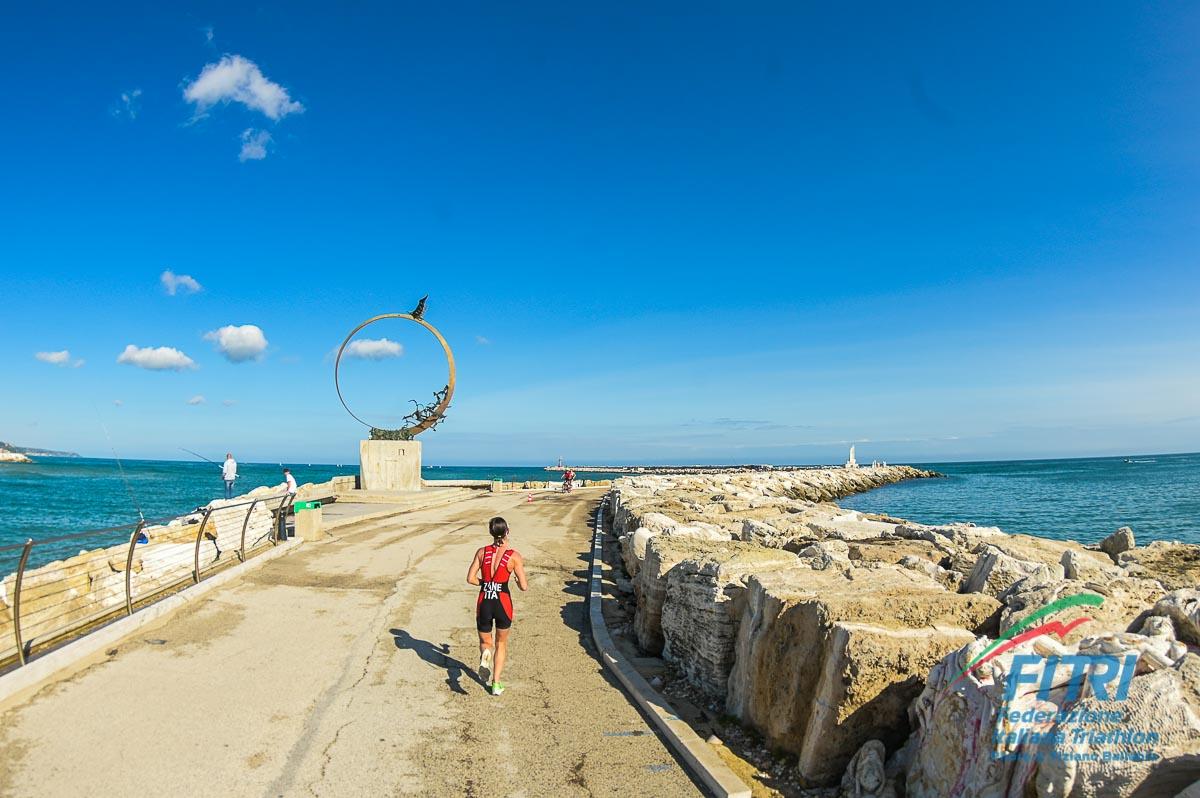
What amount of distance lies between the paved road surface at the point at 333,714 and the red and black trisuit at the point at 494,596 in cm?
66

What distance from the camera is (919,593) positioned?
5.22m

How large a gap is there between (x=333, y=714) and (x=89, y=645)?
2.99m

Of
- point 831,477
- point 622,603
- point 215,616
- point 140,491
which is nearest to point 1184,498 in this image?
point 831,477

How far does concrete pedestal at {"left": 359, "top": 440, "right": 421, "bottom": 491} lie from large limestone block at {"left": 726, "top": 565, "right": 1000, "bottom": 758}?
82.4ft

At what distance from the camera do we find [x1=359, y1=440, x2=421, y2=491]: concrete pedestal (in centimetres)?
2880

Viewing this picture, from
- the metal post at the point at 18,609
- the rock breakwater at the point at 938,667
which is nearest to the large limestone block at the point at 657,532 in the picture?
the rock breakwater at the point at 938,667

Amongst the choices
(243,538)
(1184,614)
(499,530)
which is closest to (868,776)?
(1184,614)

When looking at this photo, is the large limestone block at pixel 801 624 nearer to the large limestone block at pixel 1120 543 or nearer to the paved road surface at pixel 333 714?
the paved road surface at pixel 333 714

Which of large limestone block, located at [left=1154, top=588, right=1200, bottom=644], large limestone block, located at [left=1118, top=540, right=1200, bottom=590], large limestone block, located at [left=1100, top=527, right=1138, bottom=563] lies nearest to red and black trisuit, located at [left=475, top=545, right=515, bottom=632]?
large limestone block, located at [left=1154, top=588, right=1200, bottom=644]

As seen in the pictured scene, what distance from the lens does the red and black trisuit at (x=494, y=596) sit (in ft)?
21.2

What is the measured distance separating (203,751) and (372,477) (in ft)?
81.1

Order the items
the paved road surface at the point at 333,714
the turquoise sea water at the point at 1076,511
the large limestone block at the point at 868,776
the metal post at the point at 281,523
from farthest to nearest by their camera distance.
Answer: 1. the turquoise sea water at the point at 1076,511
2. the metal post at the point at 281,523
3. the paved road surface at the point at 333,714
4. the large limestone block at the point at 868,776

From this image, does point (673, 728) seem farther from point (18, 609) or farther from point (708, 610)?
point (18, 609)

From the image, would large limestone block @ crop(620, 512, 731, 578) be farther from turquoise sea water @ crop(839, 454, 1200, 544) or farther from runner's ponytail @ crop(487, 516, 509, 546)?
turquoise sea water @ crop(839, 454, 1200, 544)
